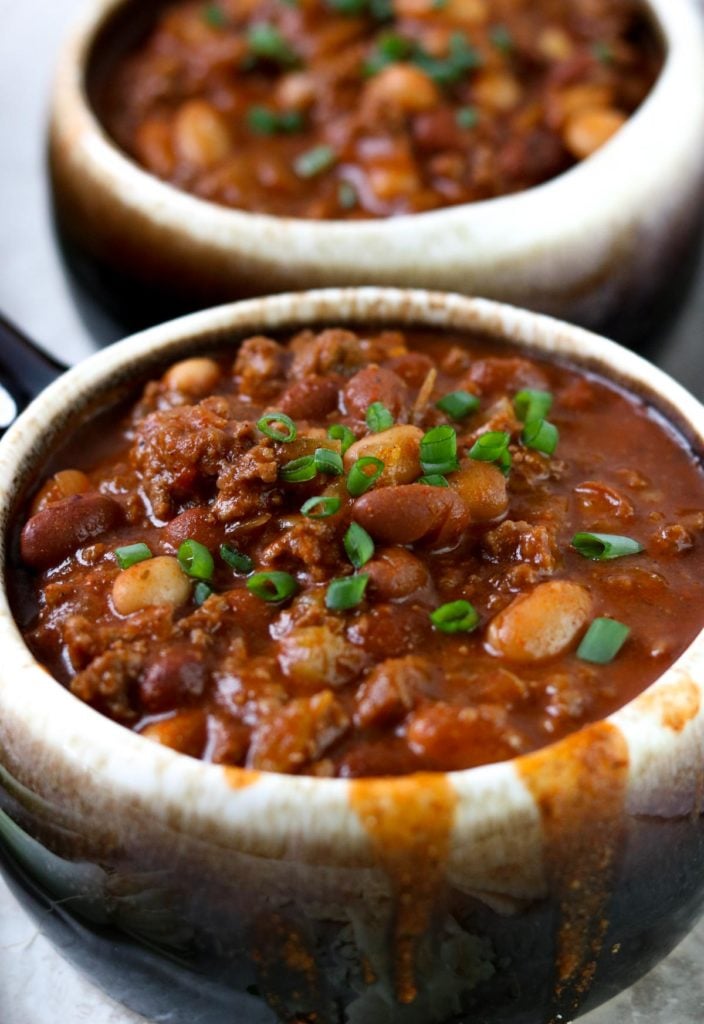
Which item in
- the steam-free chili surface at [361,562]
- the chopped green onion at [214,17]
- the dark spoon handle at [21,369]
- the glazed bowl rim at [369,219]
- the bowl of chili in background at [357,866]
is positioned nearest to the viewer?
the bowl of chili in background at [357,866]

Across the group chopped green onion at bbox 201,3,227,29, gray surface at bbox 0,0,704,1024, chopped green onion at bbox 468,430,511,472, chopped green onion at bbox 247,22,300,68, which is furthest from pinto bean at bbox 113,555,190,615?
chopped green onion at bbox 201,3,227,29

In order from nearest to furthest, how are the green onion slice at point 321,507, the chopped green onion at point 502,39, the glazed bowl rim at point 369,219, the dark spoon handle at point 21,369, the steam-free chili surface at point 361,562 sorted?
the steam-free chili surface at point 361,562
the green onion slice at point 321,507
the dark spoon handle at point 21,369
the glazed bowl rim at point 369,219
the chopped green onion at point 502,39

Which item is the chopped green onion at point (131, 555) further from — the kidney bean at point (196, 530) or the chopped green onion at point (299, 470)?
the chopped green onion at point (299, 470)

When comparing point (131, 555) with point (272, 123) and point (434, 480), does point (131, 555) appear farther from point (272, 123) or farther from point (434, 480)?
point (272, 123)

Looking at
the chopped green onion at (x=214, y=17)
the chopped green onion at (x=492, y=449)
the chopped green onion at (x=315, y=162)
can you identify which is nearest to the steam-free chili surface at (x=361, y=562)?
the chopped green onion at (x=492, y=449)

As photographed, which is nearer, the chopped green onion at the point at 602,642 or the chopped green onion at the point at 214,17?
the chopped green onion at the point at 602,642

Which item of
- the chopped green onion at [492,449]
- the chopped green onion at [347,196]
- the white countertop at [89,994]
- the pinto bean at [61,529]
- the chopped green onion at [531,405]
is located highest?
the pinto bean at [61,529]

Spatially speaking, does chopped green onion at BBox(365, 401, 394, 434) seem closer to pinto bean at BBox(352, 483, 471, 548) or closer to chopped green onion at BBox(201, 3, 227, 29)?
pinto bean at BBox(352, 483, 471, 548)
